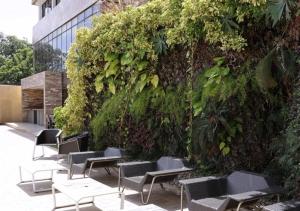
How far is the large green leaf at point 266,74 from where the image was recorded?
18.4 feet

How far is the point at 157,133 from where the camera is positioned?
8.62 metres

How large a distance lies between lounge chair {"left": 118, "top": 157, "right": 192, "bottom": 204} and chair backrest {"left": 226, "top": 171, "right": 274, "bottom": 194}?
41.7 inches

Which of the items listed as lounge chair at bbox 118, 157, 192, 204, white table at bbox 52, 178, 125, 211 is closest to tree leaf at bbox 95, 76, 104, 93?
lounge chair at bbox 118, 157, 192, 204

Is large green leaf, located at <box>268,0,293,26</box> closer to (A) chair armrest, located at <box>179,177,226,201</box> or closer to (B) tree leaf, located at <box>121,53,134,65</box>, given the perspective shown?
(A) chair armrest, located at <box>179,177,226,201</box>

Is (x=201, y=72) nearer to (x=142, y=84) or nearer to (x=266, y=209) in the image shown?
(x=142, y=84)

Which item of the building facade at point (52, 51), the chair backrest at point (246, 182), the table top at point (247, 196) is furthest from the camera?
the building facade at point (52, 51)

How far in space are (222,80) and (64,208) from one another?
11.1 feet

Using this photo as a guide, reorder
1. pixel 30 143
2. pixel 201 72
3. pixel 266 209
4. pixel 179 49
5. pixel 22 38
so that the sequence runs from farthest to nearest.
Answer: pixel 22 38 → pixel 30 143 → pixel 179 49 → pixel 201 72 → pixel 266 209

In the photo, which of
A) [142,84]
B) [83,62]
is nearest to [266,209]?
[142,84]

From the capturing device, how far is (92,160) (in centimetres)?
790

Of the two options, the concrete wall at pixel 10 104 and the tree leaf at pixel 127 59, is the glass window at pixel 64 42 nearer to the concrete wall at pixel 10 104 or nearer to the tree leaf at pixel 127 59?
the concrete wall at pixel 10 104

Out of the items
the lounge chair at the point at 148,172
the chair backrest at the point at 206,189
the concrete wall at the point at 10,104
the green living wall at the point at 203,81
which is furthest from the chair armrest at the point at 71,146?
the concrete wall at the point at 10,104

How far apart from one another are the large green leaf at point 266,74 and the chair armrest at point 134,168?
281 cm

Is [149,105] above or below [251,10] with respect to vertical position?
below
